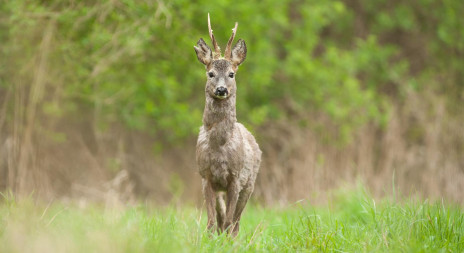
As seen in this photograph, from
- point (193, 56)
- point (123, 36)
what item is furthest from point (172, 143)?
point (123, 36)

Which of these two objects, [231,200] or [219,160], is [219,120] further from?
[231,200]

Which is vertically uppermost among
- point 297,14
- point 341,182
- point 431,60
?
point 297,14

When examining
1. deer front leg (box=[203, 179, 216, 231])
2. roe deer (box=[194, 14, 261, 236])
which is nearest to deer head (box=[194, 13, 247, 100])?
roe deer (box=[194, 14, 261, 236])

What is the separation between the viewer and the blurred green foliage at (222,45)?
9.37 m

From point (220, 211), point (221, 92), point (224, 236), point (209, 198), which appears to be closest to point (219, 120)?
point (221, 92)

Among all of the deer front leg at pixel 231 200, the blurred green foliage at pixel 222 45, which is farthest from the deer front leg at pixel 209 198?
the blurred green foliage at pixel 222 45

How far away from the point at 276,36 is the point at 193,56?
3.23m

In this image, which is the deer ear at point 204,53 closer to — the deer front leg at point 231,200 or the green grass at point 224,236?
the deer front leg at point 231,200

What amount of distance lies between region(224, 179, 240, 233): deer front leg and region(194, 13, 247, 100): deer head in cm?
87

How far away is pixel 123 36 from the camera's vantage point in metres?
9.49

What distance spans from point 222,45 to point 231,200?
729cm

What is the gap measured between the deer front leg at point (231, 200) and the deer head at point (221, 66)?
2.85ft

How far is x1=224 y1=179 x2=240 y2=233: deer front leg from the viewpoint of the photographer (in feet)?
19.2

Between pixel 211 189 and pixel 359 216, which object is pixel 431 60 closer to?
pixel 359 216
